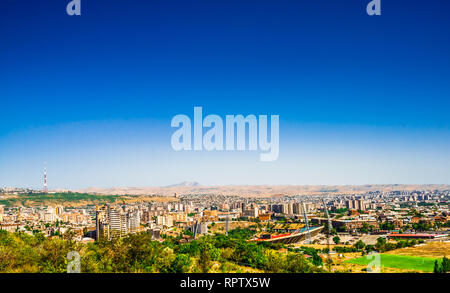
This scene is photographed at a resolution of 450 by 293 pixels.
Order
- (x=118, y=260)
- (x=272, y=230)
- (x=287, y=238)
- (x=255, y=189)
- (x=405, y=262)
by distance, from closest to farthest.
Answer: (x=118, y=260) → (x=405, y=262) → (x=287, y=238) → (x=272, y=230) → (x=255, y=189)

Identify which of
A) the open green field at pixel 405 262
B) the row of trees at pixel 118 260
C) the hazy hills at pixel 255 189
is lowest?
the hazy hills at pixel 255 189

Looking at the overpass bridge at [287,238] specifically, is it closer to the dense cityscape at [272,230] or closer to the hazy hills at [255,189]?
the dense cityscape at [272,230]

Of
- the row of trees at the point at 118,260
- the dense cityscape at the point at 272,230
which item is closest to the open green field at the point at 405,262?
the dense cityscape at the point at 272,230

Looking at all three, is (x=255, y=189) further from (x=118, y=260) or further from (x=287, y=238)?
(x=118, y=260)

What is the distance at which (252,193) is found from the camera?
39906 millimetres

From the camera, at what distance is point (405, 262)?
27.9 feet

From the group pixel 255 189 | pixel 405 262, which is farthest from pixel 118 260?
pixel 255 189

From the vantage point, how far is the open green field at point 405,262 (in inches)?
302

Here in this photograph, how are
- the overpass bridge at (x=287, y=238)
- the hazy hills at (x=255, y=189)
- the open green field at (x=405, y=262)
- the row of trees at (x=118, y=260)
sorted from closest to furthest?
the row of trees at (x=118, y=260)
the open green field at (x=405, y=262)
the overpass bridge at (x=287, y=238)
the hazy hills at (x=255, y=189)

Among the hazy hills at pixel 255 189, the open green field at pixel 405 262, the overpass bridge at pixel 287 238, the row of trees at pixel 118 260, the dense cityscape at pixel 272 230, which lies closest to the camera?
the row of trees at pixel 118 260

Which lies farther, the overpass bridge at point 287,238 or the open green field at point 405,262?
the overpass bridge at point 287,238
